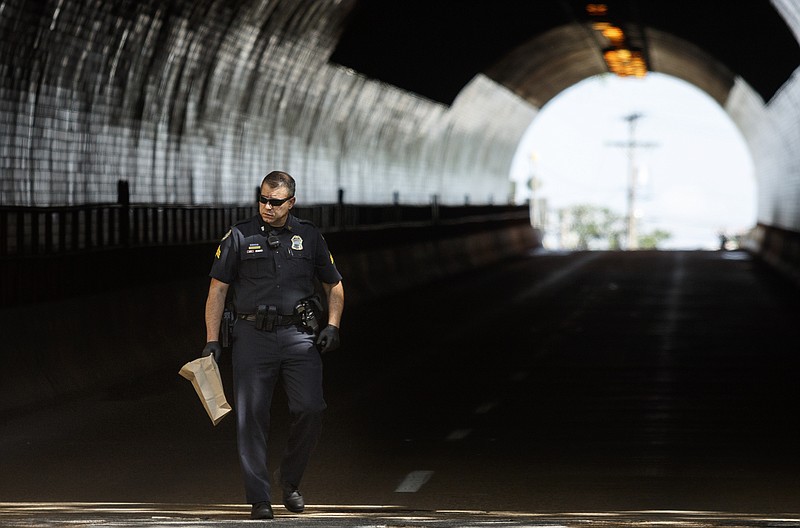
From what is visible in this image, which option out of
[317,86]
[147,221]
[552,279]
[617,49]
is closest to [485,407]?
[147,221]

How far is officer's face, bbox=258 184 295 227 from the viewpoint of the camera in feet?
33.1

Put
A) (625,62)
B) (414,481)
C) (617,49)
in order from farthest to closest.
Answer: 1. (625,62)
2. (617,49)
3. (414,481)

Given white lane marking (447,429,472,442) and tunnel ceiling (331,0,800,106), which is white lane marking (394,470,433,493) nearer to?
white lane marking (447,429,472,442)

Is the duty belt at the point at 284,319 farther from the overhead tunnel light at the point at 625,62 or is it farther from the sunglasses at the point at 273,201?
the overhead tunnel light at the point at 625,62

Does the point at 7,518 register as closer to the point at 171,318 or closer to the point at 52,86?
the point at 171,318

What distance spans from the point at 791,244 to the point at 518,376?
24698mm

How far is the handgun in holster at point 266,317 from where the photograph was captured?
33.3ft

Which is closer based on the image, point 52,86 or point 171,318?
point 171,318

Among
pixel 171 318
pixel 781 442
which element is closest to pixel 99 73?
pixel 171 318

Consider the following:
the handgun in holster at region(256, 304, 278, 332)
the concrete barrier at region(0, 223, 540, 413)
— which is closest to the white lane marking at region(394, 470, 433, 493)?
the handgun in holster at region(256, 304, 278, 332)

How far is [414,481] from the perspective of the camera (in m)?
12.4

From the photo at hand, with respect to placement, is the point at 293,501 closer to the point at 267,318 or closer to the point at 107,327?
the point at 267,318

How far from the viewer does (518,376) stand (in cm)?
2034

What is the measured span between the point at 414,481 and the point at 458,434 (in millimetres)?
2768
